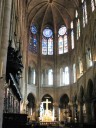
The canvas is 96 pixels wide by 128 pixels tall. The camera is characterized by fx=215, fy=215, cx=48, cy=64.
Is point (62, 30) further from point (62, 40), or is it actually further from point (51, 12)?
point (51, 12)

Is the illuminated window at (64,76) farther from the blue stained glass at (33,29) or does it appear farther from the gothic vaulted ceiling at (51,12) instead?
the blue stained glass at (33,29)

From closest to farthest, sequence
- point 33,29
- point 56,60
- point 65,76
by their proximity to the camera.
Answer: point 65,76 < point 56,60 < point 33,29

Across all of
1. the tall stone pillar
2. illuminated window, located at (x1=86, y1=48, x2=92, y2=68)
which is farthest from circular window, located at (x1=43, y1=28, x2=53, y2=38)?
the tall stone pillar

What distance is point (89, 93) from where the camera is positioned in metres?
27.5

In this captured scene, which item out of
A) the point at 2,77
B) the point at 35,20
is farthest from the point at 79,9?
the point at 2,77

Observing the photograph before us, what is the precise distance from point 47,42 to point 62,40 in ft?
9.92

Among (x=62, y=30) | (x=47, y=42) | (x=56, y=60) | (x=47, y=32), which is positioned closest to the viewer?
(x=56, y=60)

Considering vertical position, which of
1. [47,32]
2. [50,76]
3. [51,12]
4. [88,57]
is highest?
[51,12]

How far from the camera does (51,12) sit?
133 ft

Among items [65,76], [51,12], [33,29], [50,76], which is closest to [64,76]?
[65,76]

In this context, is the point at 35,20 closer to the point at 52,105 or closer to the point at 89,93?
the point at 52,105

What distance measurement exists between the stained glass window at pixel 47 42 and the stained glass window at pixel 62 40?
1638 mm

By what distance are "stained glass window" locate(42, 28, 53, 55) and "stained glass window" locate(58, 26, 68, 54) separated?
1.64 meters

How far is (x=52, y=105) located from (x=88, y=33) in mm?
15911
